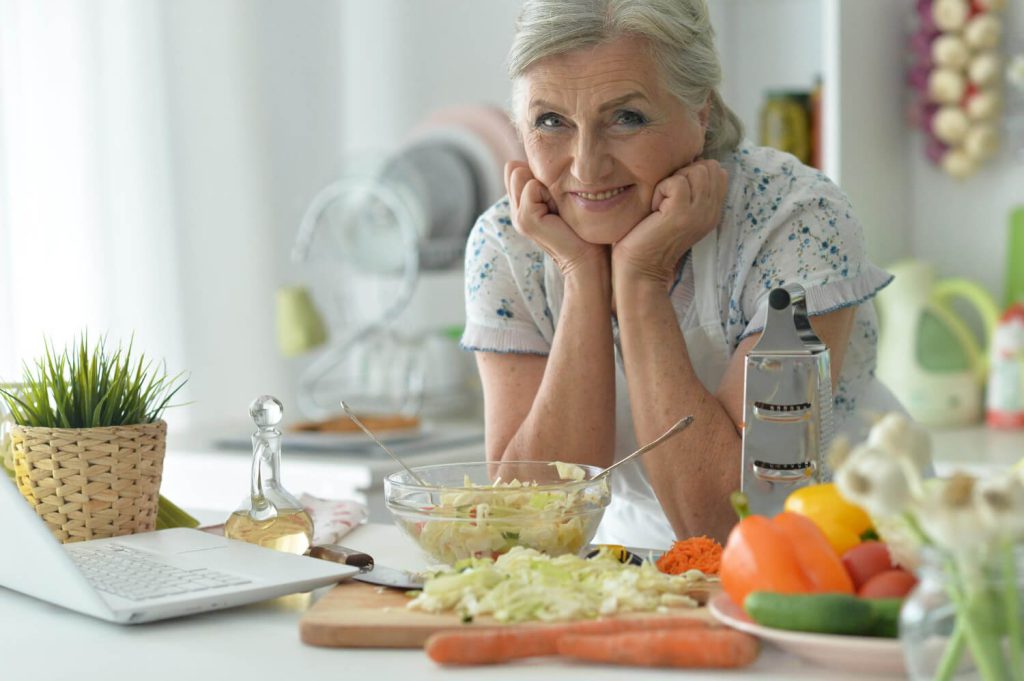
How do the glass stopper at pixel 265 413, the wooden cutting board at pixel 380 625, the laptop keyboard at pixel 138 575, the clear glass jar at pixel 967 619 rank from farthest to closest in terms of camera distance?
the glass stopper at pixel 265 413
the laptop keyboard at pixel 138 575
the wooden cutting board at pixel 380 625
the clear glass jar at pixel 967 619

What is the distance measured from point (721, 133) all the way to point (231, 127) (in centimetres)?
183

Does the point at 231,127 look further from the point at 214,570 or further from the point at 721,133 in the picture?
the point at 214,570

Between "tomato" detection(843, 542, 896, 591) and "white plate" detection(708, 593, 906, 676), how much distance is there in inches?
2.9

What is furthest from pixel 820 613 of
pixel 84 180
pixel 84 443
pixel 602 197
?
pixel 84 180

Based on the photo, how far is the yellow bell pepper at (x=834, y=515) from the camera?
0.97m

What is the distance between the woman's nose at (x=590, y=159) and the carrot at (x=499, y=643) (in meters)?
0.76

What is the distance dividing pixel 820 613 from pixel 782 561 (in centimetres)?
6

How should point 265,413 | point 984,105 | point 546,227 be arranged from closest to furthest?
point 265,413 → point 546,227 → point 984,105

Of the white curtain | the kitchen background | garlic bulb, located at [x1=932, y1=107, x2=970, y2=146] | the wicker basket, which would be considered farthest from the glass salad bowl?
garlic bulb, located at [x1=932, y1=107, x2=970, y2=146]

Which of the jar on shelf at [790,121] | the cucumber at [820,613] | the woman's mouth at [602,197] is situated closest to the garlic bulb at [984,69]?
the jar on shelf at [790,121]

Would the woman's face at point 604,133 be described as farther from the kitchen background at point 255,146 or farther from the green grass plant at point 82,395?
the kitchen background at point 255,146

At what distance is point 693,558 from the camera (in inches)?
43.6

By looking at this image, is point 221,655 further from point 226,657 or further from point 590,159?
point 590,159

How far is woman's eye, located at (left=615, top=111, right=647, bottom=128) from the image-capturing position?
5.04 ft
